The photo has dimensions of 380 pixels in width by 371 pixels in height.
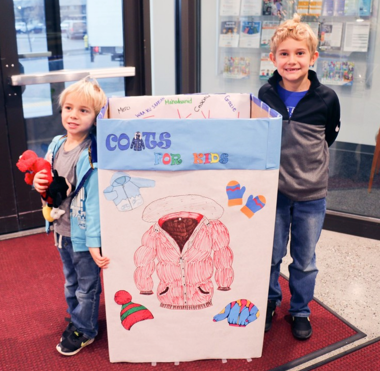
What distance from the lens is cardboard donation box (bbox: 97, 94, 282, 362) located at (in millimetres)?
1544

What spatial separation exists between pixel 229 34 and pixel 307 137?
163cm

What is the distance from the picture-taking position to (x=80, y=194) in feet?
5.69

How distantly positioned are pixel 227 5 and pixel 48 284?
1.97 m

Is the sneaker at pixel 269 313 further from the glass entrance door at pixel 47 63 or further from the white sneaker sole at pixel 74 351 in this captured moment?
the glass entrance door at pixel 47 63

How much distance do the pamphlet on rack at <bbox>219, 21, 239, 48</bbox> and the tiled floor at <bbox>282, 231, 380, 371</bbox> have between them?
4.31 feet

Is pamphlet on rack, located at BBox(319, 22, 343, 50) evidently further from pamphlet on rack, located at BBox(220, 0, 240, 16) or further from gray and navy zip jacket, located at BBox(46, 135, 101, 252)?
gray and navy zip jacket, located at BBox(46, 135, 101, 252)

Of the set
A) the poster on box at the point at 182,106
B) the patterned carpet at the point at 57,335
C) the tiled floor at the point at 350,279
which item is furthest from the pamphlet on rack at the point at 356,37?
the patterned carpet at the point at 57,335

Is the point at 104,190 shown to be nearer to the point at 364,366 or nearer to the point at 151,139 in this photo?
the point at 151,139

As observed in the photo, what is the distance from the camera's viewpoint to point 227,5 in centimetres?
316

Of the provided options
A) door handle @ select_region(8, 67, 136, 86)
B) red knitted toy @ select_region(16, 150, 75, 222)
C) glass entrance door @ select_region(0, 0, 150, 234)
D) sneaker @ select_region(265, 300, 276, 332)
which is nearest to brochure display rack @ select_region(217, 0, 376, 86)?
glass entrance door @ select_region(0, 0, 150, 234)

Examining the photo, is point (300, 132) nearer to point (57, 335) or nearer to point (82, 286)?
point (82, 286)

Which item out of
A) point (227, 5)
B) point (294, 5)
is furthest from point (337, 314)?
point (227, 5)

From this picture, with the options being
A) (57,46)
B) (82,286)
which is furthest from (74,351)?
(57,46)

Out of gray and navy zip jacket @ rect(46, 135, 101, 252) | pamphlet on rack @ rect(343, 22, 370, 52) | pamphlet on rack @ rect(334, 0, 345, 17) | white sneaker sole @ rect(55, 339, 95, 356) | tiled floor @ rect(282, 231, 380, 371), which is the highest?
pamphlet on rack @ rect(334, 0, 345, 17)
